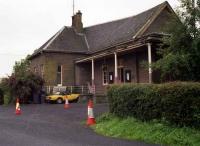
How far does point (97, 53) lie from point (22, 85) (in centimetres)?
801

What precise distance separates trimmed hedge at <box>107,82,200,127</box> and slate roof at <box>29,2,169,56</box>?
19.0 m

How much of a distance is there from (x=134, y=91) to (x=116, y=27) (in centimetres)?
2719

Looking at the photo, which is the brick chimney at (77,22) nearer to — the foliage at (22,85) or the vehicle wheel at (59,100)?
the foliage at (22,85)

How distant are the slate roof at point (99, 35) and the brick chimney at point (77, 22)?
535 millimetres

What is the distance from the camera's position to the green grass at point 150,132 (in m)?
10.7

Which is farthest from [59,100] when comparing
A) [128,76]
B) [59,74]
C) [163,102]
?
[163,102]

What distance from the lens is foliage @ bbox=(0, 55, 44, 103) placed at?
34.3m

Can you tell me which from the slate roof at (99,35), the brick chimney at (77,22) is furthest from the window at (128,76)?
the brick chimney at (77,22)

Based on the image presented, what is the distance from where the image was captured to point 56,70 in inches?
1634

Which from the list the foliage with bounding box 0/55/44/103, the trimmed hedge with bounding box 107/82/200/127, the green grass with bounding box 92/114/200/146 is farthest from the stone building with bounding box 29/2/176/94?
the green grass with bounding box 92/114/200/146

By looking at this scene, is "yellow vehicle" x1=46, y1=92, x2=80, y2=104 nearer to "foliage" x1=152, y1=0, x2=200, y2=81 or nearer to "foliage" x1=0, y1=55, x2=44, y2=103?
"foliage" x1=0, y1=55, x2=44, y2=103

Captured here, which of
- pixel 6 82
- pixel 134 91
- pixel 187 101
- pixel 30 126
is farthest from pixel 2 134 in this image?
pixel 6 82

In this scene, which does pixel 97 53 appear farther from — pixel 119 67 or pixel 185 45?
pixel 185 45

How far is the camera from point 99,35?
140 feet
